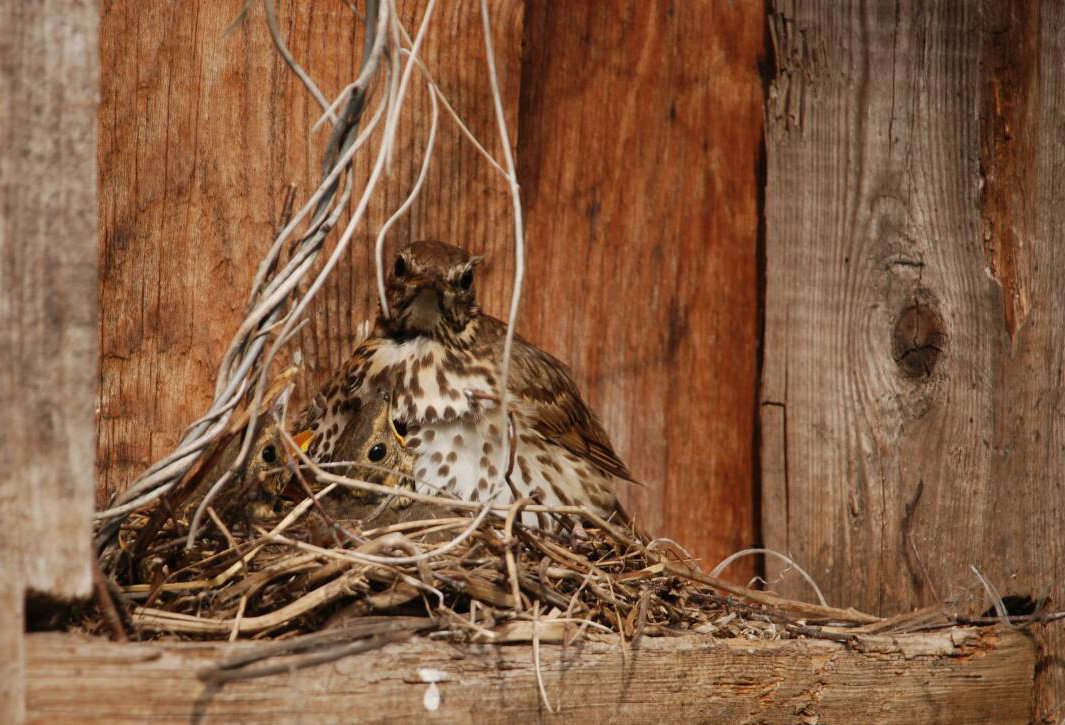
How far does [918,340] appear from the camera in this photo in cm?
365

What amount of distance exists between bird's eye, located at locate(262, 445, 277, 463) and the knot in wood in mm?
1700

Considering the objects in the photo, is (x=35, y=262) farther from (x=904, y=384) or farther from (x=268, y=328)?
(x=904, y=384)

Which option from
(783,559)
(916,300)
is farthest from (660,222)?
(783,559)

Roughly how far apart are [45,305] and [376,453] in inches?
55.2

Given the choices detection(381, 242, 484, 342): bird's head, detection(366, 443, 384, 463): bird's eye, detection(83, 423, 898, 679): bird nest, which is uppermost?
detection(381, 242, 484, 342): bird's head

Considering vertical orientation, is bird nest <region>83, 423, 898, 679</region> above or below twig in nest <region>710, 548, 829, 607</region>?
above

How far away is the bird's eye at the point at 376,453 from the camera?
318cm

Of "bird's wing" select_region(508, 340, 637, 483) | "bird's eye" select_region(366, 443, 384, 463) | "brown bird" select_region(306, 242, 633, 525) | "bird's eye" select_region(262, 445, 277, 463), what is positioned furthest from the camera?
"bird's wing" select_region(508, 340, 637, 483)

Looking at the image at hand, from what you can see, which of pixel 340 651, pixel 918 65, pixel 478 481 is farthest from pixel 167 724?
pixel 918 65

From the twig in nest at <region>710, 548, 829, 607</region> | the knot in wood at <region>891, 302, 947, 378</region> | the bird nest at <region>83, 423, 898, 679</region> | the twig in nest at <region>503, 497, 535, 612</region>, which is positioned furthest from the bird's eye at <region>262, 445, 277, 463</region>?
the knot in wood at <region>891, 302, 947, 378</region>

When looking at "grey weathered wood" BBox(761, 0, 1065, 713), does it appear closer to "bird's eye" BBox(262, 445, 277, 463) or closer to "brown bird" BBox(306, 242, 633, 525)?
"brown bird" BBox(306, 242, 633, 525)

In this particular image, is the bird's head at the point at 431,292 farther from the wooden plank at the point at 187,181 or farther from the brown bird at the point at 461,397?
the wooden plank at the point at 187,181

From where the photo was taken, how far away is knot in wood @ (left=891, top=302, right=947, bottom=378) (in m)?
3.63

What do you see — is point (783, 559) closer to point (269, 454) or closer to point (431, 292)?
point (431, 292)
